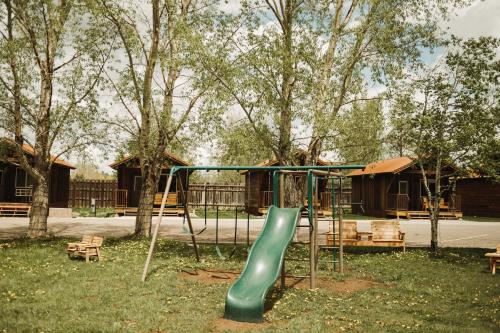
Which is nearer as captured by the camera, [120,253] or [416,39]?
[120,253]

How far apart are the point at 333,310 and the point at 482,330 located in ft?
7.36

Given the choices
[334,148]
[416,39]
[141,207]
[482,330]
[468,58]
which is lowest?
[482,330]

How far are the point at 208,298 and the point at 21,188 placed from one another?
25778 mm

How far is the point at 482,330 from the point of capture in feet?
21.9

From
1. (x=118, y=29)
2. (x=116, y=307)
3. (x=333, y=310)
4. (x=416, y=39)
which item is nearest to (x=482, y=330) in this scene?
(x=333, y=310)

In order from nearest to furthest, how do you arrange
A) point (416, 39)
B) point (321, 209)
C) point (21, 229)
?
point (416, 39) → point (21, 229) → point (321, 209)

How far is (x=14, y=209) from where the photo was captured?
28281mm

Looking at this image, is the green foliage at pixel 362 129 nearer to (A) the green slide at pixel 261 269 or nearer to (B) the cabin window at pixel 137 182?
(A) the green slide at pixel 261 269

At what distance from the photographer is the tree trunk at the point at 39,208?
1611cm

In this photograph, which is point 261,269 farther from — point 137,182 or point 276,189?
point 137,182

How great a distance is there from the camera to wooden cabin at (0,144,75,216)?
28438mm

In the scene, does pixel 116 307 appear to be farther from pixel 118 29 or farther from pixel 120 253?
pixel 118 29

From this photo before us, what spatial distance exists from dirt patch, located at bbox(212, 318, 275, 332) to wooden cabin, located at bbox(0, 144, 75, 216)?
23.2 metres

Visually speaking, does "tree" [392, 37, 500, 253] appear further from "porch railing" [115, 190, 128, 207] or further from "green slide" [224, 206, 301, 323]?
"porch railing" [115, 190, 128, 207]
